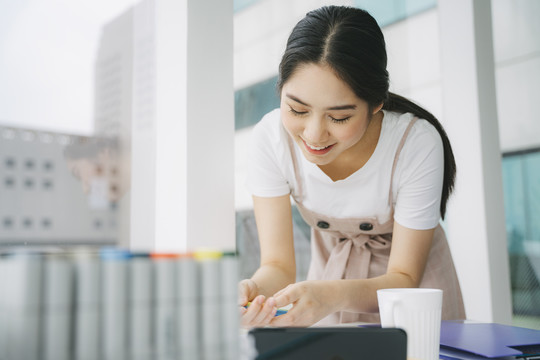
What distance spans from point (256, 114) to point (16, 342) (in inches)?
35.6

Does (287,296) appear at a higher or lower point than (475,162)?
lower

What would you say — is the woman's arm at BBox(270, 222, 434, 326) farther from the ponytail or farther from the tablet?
the tablet

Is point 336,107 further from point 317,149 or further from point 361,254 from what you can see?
point 361,254

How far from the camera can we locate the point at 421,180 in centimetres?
98

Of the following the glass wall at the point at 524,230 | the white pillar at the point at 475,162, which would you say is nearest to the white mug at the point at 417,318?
the white pillar at the point at 475,162

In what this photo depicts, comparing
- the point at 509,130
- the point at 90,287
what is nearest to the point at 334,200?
the point at 90,287

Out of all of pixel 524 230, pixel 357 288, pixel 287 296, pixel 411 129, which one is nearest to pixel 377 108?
pixel 411 129

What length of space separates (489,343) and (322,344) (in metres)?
0.30

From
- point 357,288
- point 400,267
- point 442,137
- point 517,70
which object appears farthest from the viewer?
point 517,70

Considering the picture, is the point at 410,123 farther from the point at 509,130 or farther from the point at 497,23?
the point at 497,23

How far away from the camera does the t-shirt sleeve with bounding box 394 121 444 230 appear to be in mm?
959

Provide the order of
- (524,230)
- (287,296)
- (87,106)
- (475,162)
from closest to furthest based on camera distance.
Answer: (287,296) < (87,106) < (475,162) < (524,230)

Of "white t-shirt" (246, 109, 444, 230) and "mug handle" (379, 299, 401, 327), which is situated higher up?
"white t-shirt" (246, 109, 444, 230)

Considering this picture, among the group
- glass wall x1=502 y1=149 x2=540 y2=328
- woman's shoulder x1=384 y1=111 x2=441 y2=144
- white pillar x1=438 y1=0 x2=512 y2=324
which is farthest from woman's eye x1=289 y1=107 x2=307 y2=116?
glass wall x1=502 y1=149 x2=540 y2=328
